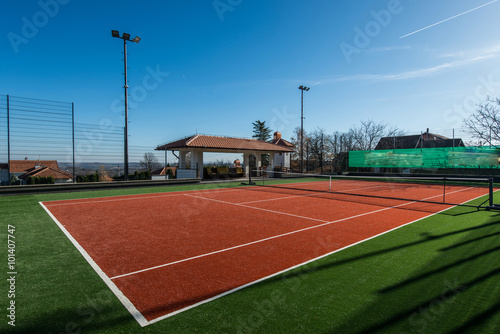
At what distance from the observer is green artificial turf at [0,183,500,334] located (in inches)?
111

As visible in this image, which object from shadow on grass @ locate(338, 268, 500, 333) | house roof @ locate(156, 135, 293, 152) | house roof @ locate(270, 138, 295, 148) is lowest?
shadow on grass @ locate(338, 268, 500, 333)

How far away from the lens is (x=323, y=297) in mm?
3398

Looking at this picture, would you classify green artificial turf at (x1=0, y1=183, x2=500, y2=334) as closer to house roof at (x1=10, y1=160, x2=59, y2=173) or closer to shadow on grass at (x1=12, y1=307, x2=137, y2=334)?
shadow on grass at (x1=12, y1=307, x2=137, y2=334)

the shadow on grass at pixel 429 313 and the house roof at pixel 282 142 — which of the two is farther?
the house roof at pixel 282 142

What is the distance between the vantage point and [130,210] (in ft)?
31.8

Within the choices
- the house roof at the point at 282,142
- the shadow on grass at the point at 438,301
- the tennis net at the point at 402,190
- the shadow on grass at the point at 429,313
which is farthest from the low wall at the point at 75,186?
the house roof at the point at 282,142

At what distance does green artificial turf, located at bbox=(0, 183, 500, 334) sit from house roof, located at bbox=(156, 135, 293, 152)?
19035 mm

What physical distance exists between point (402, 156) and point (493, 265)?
26707mm

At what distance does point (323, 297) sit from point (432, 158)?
1109 inches

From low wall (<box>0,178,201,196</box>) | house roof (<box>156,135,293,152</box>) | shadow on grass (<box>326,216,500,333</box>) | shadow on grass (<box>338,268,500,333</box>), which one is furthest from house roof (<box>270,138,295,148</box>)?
shadow on grass (<box>338,268,500,333</box>)

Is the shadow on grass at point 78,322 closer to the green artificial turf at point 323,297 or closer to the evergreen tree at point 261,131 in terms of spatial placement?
the green artificial turf at point 323,297

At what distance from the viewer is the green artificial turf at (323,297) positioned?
2.82 metres

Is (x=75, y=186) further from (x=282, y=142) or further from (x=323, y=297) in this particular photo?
(x=282, y=142)

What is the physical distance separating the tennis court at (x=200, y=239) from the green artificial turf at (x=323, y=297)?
0.27m
